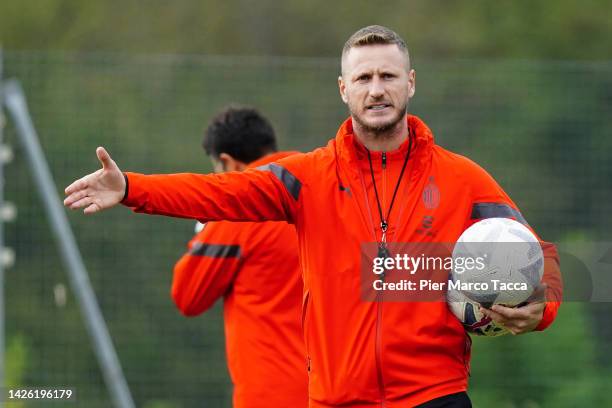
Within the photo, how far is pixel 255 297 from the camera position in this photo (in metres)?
5.39

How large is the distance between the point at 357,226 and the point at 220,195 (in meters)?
0.50

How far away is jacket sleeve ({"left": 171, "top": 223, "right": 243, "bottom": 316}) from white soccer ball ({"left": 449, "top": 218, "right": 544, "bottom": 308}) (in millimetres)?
1526

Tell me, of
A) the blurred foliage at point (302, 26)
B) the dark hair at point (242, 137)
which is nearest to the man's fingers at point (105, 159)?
the dark hair at point (242, 137)

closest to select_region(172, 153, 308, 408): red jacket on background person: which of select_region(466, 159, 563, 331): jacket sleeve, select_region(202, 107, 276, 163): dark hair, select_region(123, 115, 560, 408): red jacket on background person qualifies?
select_region(202, 107, 276, 163): dark hair

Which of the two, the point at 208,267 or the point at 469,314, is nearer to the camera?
the point at 469,314

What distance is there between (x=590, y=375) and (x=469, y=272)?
13.2ft

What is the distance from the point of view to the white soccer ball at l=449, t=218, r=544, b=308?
4.04 m

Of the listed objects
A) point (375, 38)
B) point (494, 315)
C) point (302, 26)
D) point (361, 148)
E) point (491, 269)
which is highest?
point (302, 26)

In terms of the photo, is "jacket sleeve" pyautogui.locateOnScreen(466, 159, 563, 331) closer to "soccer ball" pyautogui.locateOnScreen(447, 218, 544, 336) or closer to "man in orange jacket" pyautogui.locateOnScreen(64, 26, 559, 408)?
"man in orange jacket" pyautogui.locateOnScreen(64, 26, 559, 408)

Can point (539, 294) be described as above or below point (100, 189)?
below

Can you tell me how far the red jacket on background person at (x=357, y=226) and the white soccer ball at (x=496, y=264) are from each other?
132 millimetres

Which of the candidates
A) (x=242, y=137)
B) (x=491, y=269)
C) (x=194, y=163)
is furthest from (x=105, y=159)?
(x=194, y=163)

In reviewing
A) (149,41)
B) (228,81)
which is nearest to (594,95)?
(228,81)

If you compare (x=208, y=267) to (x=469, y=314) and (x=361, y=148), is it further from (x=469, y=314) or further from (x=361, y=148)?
(x=469, y=314)
